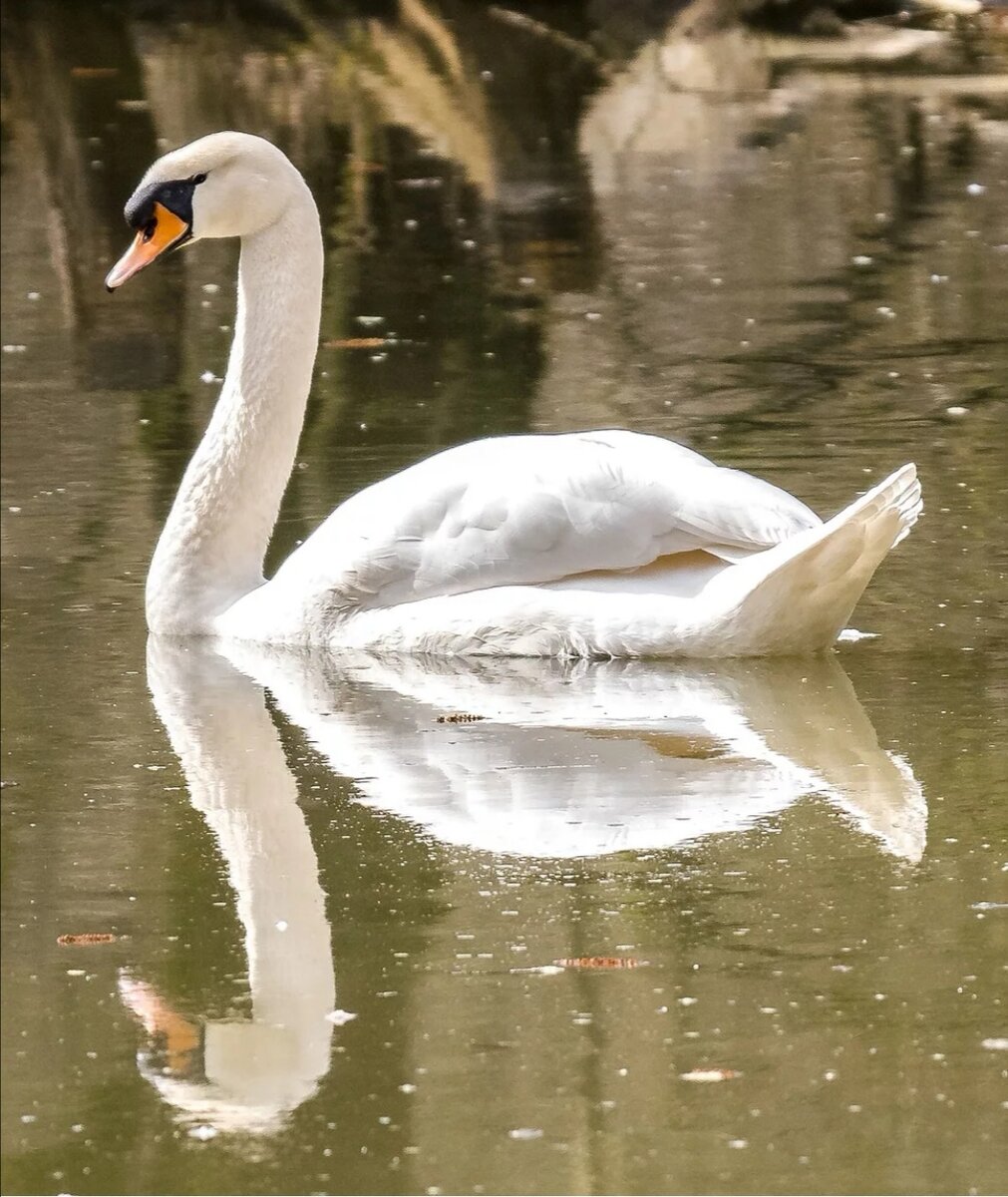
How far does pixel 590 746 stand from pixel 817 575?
0.77m

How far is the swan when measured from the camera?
279 inches

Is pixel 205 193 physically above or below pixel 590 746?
above

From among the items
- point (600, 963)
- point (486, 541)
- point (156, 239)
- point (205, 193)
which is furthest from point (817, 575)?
point (156, 239)

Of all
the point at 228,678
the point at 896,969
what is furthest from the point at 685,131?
the point at 896,969

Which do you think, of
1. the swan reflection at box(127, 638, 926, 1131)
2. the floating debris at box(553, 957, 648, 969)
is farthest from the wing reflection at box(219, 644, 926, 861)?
the floating debris at box(553, 957, 648, 969)

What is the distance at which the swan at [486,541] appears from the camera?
7.09m

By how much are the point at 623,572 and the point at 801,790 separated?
1.21 m

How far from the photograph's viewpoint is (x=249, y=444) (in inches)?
325

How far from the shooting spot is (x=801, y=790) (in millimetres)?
6301

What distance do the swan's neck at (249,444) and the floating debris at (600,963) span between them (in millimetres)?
3187

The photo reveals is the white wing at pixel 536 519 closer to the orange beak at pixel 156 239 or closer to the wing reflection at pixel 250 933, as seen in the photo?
the wing reflection at pixel 250 933

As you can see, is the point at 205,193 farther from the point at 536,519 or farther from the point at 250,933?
the point at 250,933

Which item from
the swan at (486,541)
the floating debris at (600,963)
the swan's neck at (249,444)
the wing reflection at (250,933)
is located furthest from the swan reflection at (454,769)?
the floating debris at (600,963)

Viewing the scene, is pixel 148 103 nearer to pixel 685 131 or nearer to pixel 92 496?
pixel 685 131
